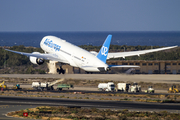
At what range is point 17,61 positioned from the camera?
385 ft

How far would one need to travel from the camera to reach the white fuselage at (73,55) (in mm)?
62341

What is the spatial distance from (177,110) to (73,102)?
1458cm

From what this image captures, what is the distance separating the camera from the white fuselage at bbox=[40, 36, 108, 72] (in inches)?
2454

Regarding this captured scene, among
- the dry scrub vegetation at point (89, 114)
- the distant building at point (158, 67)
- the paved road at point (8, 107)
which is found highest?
the distant building at point (158, 67)

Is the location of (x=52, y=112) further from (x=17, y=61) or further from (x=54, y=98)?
(x=17, y=61)

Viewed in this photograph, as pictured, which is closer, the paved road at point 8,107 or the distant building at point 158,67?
the paved road at point 8,107

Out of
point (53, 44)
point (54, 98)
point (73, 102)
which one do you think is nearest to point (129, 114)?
point (73, 102)

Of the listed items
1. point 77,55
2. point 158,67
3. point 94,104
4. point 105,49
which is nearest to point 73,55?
point 77,55

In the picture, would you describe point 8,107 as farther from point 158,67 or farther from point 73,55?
point 158,67

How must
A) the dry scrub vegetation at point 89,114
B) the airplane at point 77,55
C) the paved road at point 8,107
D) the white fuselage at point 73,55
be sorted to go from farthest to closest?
→ the white fuselage at point 73,55, the airplane at point 77,55, the paved road at point 8,107, the dry scrub vegetation at point 89,114

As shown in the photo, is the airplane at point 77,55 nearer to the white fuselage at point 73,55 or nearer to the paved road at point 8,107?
the white fuselage at point 73,55

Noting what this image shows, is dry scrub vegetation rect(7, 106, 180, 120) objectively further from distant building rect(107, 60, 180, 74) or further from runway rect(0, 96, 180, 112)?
distant building rect(107, 60, 180, 74)

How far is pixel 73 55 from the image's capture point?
226 ft

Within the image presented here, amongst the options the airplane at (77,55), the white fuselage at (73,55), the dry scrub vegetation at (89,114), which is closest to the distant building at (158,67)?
the airplane at (77,55)
